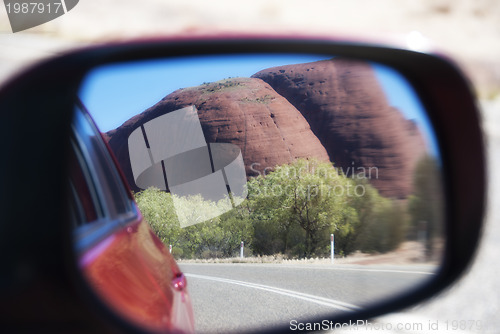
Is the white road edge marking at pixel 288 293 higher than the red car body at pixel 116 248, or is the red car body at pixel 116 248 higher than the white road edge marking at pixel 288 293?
the red car body at pixel 116 248

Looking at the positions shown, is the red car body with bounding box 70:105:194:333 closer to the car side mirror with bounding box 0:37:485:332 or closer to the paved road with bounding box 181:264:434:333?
the car side mirror with bounding box 0:37:485:332

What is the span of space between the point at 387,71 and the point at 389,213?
0.67 meters

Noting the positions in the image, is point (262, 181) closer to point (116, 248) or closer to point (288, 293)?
point (116, 248)

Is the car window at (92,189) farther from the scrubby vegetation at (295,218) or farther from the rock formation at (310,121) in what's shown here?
the scrubby vegetation at (295,218)

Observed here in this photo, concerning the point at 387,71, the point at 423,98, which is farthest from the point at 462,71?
the point at 387,71

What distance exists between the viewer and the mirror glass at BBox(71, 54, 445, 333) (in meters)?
1.87

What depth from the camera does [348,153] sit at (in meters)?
2.93

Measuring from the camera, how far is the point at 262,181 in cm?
271

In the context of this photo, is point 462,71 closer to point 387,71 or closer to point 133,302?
point 387,71

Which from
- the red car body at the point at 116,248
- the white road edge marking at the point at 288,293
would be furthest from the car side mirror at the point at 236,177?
the white road edge marking at the point at 288,293

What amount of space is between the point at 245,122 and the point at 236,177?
40 cm

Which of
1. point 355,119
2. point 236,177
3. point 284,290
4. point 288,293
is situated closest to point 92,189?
point 236,177

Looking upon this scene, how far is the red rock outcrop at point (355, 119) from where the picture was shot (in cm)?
240

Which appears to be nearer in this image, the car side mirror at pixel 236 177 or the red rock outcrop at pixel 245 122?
the car side mirror at pixel 236 177
